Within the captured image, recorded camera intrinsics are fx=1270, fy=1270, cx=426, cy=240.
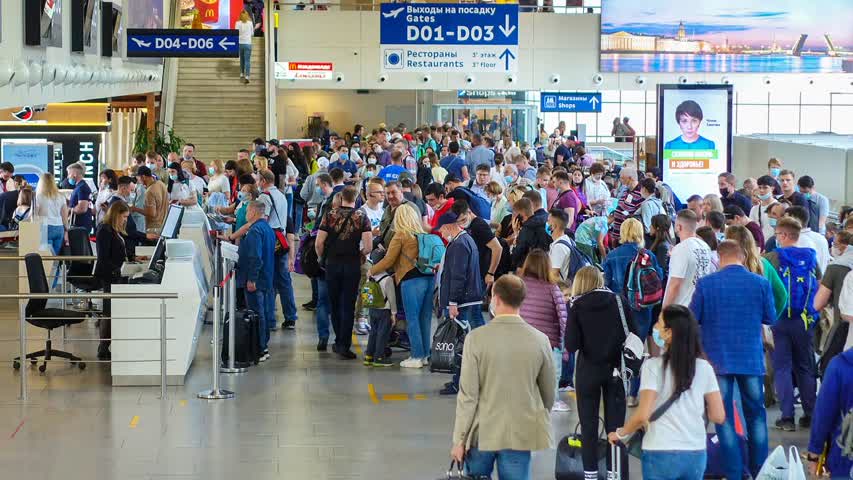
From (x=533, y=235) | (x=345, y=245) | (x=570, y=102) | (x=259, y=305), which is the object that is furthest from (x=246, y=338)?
(x=570, y=102)

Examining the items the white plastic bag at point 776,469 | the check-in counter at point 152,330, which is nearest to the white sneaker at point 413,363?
the check-in counter at point 152,330

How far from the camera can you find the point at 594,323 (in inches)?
313

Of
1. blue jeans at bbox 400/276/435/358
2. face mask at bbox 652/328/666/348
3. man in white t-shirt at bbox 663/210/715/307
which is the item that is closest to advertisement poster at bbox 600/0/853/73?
blue jeans at bbox 400/276/435/358

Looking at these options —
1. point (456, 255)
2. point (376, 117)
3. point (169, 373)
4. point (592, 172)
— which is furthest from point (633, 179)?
point (376, 117)

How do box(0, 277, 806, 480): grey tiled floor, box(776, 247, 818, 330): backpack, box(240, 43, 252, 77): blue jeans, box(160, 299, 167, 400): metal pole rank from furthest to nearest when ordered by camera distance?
box(240, 43, 252, 77): blue jeans → box(160, 299, 167, 400): metal pole → box(776, 247, 818, 330): backpack → box(0, 277, 806, 480): grey tiled floor

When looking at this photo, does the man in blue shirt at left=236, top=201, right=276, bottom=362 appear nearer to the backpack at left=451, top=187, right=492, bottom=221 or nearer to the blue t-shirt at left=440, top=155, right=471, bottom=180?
the backpack at left=451, top=187, right=492, bottom=221

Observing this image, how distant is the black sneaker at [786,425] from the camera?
998cm

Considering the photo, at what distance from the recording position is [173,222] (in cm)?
1383

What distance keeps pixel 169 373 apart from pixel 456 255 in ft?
9.61

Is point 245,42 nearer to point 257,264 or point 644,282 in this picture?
point 257,264

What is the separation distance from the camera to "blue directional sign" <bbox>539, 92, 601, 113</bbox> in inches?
1309

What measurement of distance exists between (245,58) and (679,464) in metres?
26.5

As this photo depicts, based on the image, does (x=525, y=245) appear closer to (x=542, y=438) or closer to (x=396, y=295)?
(x=396, y=295)

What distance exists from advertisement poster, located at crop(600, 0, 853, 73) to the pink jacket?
25692 mm
